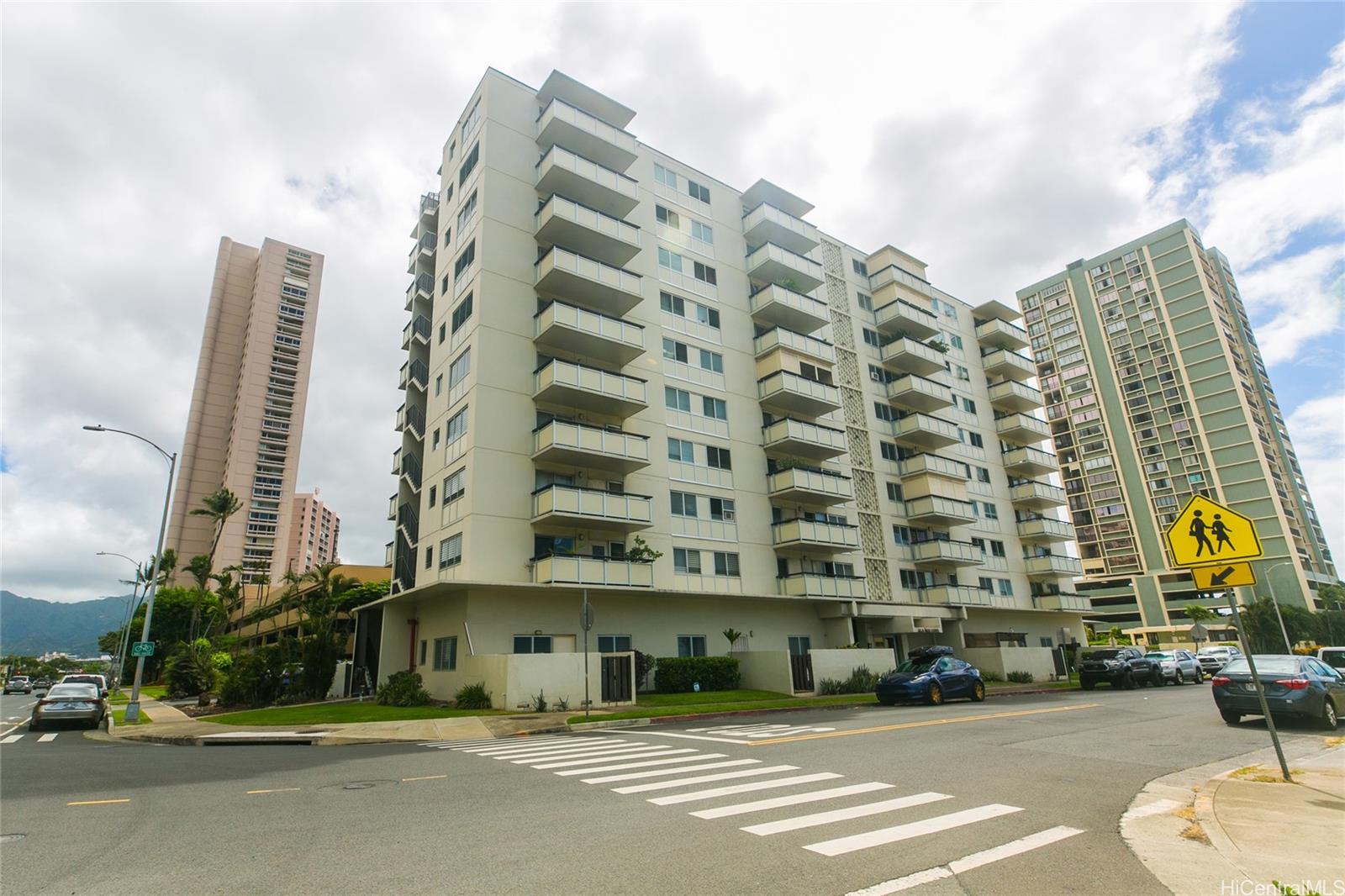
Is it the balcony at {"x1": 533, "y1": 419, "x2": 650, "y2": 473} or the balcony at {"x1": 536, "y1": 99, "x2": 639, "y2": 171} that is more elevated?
the balcony at {"x1": 536, "y1": 99, "x2": 639, "y2": 171}

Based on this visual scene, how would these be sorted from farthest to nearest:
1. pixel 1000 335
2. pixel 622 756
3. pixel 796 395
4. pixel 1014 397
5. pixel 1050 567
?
pixel 1000 335 → pixel 1014 397 → pixel 1050 567 → pixel 796 395 → pixel 622 756

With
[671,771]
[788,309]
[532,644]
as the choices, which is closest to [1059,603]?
[788,309]

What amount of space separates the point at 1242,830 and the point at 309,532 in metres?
189

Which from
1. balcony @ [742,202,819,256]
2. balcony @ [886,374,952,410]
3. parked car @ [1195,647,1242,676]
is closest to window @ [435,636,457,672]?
balcony @ [742,202,819,256]

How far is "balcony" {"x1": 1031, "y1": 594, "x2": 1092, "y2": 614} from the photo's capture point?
4956 cm

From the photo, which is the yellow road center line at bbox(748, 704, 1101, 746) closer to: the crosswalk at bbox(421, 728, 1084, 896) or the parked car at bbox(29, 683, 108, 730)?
the crosswalk at bbox(421, 728, 1084, 896)

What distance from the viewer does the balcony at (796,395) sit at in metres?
37.5

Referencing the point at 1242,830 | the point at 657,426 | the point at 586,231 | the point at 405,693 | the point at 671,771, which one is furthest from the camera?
the point at 657,426

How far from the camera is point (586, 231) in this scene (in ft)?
107

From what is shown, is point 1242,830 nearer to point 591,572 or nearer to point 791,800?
point 791,800

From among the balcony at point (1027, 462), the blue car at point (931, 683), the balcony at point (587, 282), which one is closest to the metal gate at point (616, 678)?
the blue car at point (931, 683)

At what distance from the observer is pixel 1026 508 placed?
52.8 meters

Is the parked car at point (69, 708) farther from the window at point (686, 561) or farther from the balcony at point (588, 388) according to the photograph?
the window at point (686, 561)

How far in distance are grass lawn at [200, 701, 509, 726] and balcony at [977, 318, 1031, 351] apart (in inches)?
1952
